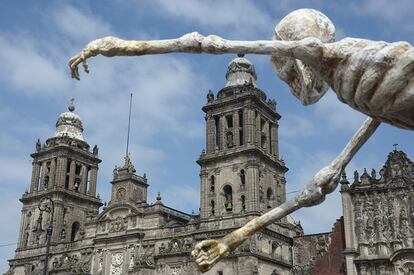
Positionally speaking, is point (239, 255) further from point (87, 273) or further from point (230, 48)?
point (230, 48)

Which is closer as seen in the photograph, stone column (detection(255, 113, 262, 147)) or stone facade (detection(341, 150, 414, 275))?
stone facade (detection(341, 150, 414, 275))

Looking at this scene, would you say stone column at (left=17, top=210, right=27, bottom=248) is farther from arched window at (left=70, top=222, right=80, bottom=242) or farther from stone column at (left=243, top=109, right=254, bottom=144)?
stone column at (left=243, top=109, right=254, bottom=144)

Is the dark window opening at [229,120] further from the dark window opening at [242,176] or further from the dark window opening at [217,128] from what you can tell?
the dark window opening at [242,176]

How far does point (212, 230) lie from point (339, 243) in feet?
27.6

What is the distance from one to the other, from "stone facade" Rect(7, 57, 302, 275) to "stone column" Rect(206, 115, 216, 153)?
7cm

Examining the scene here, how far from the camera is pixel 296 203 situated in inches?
172

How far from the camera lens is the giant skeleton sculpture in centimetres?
397

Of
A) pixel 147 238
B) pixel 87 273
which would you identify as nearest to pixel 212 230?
pixel 147 238

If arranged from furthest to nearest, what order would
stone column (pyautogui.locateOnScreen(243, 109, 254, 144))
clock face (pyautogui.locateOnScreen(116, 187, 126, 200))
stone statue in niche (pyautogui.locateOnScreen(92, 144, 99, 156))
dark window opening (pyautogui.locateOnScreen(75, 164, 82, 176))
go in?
1. stone statue in niche (pyautogui.locateOnScreen(92, 144, 99, 156))
2. dark window opening (pyautogui.locateOnScreen(75, 164, 82, 176))
3. clock face (pyautogui.locateOnScreen(116, 187, 126, 200))
4. stone column (pyautogui.locateOnScreen(243, 109, 254, 144))

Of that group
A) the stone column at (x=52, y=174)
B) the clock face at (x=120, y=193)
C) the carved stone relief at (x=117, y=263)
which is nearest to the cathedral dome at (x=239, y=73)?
the clock face at (x=120, y=193)

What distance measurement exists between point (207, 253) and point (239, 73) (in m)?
39.4

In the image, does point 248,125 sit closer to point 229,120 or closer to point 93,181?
point 229,120

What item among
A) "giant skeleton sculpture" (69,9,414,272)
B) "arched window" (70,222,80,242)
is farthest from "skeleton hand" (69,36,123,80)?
"arched window" (70,222,80,242)

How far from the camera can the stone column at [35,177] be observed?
5006 centimetres
